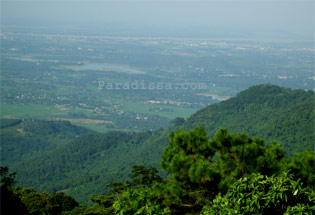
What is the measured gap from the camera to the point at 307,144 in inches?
933

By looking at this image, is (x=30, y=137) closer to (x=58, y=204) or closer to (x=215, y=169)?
(x=58, y=204)

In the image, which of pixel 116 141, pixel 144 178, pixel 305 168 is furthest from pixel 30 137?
pixel 305 168

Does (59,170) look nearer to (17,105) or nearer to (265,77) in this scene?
(17,105)

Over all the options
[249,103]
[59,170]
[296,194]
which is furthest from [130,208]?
[249,103]

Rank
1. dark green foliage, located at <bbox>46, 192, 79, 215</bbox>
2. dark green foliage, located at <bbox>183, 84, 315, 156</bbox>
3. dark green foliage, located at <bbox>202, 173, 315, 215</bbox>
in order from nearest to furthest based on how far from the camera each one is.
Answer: dark green foliage, located at <bbox>202, 173, 315, 215</bbox>
dark green foliage, located at <bbox>46, 192, 79, 215</bbox>
dark green foliage, located at <bbox>183, 84, 315, 156</bbox>

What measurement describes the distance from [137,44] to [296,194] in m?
149

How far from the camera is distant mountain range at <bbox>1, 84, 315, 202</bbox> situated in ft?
84.9

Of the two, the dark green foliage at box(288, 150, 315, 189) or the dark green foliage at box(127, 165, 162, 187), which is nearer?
the dark green foliage at box(288, 150, 315, 189)

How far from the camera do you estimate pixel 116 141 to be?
3744 centimetres

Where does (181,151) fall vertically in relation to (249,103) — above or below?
above

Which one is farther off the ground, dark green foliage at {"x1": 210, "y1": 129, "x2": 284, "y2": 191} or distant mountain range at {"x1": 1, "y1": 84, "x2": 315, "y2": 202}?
dark green foliage at {"x1": 210, "y1": 129, "x2": 284, "y2": 191}

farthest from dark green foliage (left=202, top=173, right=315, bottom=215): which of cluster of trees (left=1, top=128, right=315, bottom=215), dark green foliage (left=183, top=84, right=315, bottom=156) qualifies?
dark green foliage (left=183, top=84, right=315, bottom=156)

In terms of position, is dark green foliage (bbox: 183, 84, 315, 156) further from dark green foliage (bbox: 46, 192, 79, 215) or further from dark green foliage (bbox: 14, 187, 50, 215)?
dark green foliage (bbox: 14, 187, 50, 215)

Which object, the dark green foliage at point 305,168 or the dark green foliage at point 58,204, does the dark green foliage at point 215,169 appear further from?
the dark green foliage at point 58,204
